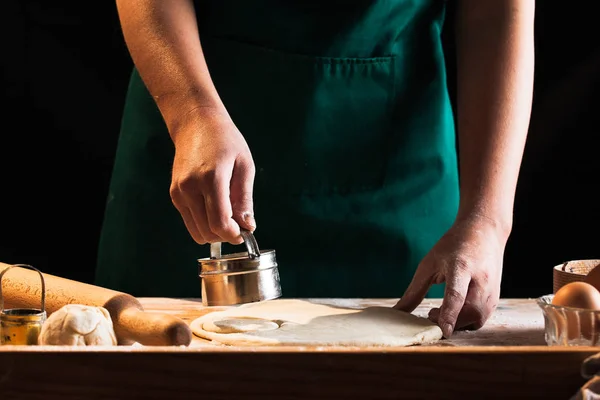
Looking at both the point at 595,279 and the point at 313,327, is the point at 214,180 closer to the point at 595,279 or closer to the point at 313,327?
the point at 313,327

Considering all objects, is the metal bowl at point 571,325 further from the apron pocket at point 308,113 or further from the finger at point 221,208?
the apron pocket at point 308,113

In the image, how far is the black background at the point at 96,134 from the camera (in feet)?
8.66

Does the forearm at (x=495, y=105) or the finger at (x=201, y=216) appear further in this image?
the forearm at (x=495, y=105)

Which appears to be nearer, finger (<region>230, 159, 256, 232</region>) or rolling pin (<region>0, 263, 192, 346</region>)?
rolling pin (<region>0, 263, 192, 346</region>)

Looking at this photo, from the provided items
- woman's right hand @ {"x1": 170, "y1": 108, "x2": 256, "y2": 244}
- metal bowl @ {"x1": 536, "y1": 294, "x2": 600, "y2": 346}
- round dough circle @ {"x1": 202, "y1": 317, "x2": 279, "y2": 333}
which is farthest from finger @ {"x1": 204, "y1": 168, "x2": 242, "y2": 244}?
metal bowl @ {"x1": 536, "y1": 294, "x2": 600, "y2": 346}

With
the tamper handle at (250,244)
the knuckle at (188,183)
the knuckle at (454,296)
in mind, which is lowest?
the knuckle at (454,296)

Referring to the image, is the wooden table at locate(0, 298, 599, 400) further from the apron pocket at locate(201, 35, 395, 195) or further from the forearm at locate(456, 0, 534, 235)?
the apron pocket at locate(201, 35, 395, 195)

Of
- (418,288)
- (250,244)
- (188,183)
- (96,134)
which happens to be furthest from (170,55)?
(96,134)

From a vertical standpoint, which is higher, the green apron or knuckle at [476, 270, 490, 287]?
the green apron

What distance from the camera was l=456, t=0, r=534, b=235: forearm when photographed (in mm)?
1654

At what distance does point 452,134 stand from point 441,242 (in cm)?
57

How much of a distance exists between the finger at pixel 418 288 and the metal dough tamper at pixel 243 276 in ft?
0.90

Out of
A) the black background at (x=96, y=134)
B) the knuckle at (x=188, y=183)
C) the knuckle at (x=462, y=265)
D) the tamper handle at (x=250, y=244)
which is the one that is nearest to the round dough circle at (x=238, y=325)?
the tamper handle at (x=250, y=244)
